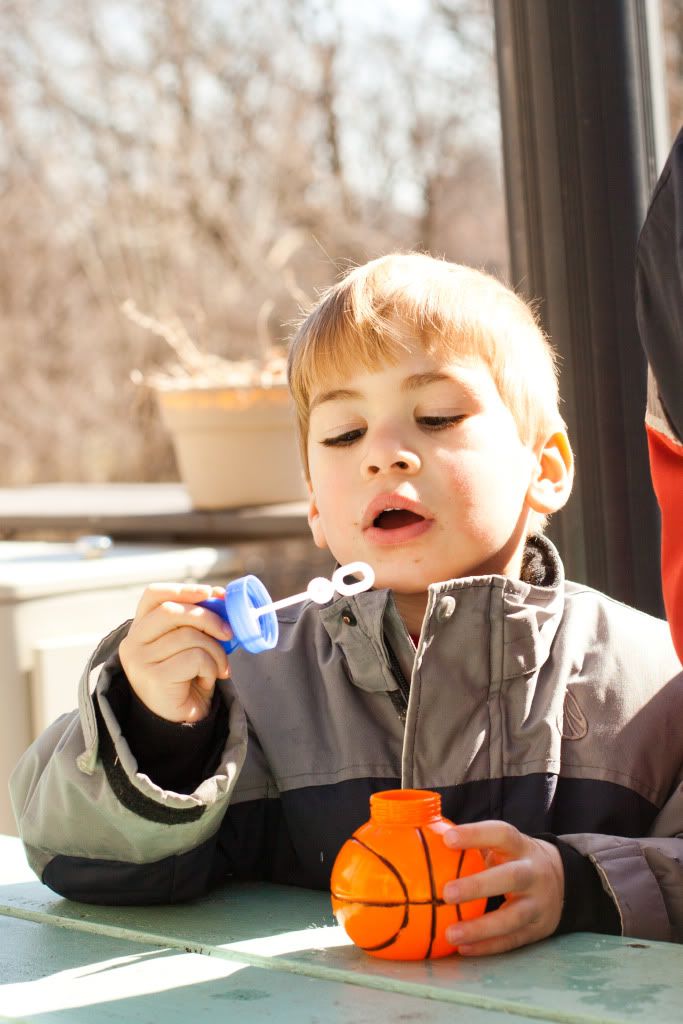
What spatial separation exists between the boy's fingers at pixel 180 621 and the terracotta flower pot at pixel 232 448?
176 centimetres

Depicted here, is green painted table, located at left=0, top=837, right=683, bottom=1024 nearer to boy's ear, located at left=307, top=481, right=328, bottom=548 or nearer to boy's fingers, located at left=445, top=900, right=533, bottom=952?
boy's fingers, located at left=445, top=900, right=533, bottom=952

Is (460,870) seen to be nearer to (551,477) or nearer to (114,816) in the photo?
(114,816)

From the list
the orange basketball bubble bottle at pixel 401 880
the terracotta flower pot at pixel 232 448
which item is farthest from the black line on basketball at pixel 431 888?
the terracotta flower pot at pixel 232 448

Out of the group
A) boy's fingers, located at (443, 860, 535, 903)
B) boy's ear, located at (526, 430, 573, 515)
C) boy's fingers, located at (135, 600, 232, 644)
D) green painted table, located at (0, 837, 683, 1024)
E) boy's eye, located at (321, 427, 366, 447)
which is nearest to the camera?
green painted table, located at (0, 837, 683, 1024)

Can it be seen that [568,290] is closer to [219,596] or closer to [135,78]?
[219,596]

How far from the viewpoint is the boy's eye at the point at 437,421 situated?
4.10 feet

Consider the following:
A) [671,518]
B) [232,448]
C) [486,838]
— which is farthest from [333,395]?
[232,448]

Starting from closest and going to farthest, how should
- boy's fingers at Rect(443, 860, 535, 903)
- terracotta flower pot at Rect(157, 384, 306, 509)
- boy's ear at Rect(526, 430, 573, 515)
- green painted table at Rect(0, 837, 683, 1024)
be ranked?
1. green painted table at Rect(0, 837, 683, 1024)
2. boy's fingers at Rect(443, 860, 535, 903)
3. boy's ear at Rect(526, 430, 573, 515)
4. terracotta flower pot at Rect(157, 384, 306, 509)

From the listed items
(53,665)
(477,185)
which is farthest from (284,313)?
(53,665)

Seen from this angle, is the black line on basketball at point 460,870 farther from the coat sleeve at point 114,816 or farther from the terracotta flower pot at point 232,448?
the terracotta flower pot at point 232,448

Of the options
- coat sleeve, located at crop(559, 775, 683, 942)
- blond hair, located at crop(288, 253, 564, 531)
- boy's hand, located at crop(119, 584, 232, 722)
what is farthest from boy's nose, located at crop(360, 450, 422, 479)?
coat sleeve, located at crop(559, 775, 683, 942)

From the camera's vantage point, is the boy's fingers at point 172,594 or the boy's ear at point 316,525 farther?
the boy's ear at point 316,525

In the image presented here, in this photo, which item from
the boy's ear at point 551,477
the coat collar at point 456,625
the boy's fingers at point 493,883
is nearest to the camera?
the boy's fingers at point 493,883

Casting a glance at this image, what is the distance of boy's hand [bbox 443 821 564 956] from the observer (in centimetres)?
90
